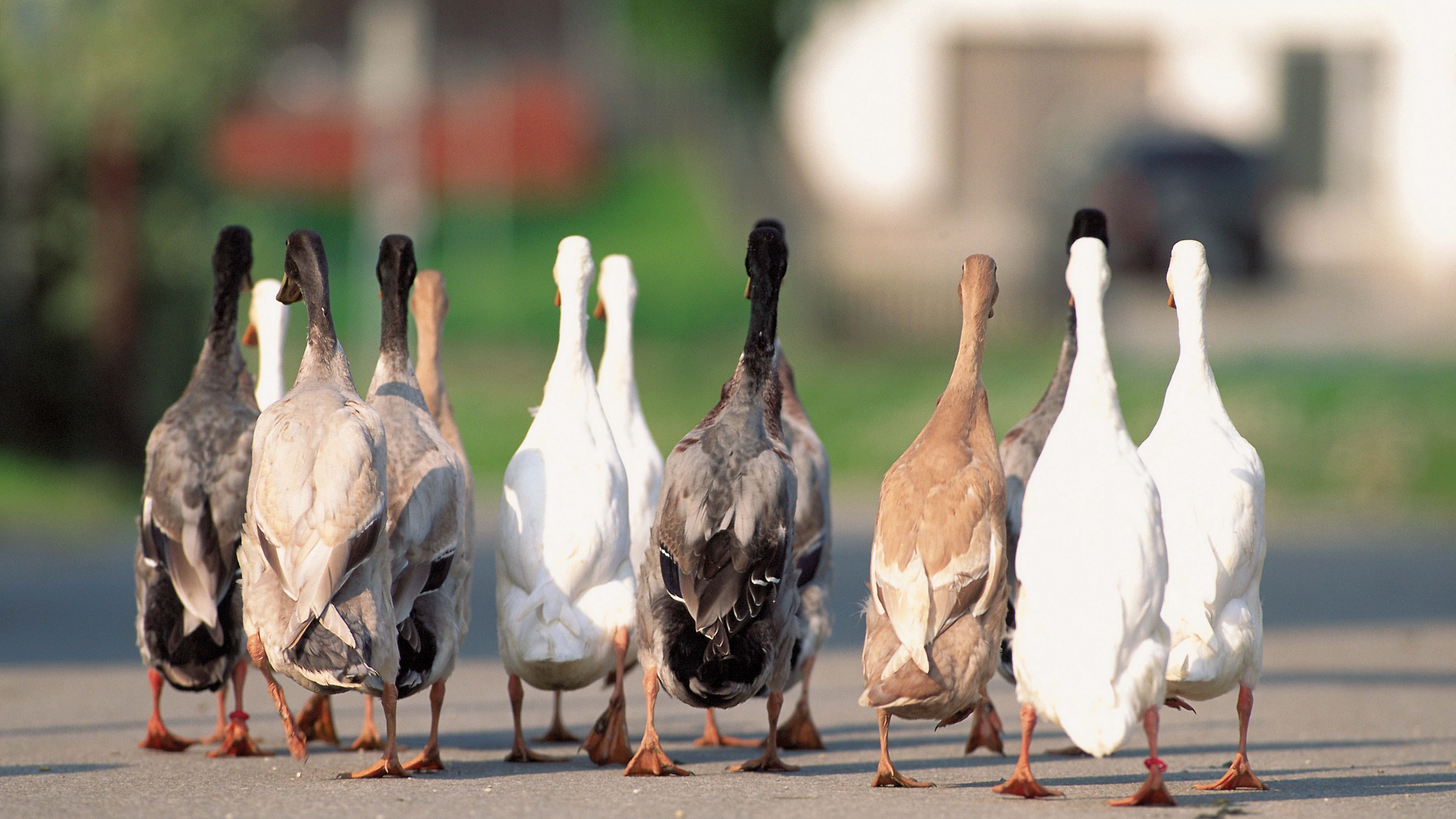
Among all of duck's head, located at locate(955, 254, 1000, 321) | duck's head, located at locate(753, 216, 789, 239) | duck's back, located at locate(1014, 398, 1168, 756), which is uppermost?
duck's head, located at locate(753, 216, 789, 239)

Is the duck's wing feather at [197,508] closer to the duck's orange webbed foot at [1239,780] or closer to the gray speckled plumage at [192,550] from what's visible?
the gray speckled plumage at [192,550]

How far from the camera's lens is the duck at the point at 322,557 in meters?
6.75

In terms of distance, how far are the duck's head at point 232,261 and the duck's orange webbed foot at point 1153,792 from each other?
5126 millimetres

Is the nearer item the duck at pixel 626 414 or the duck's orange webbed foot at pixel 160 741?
the duck's orange webbed foot at pixel 160 741

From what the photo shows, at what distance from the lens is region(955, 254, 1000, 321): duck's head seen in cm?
749

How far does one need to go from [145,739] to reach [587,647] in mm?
2319

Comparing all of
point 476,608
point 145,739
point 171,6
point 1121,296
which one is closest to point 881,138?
point 1121,296

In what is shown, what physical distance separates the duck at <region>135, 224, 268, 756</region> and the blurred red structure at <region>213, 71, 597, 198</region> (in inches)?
1241

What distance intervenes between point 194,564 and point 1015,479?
12.8ft

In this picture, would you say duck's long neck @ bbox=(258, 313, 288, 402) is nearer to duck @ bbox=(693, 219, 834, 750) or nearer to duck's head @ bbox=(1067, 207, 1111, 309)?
duck @ bbox=(693, 219, 834, 750)

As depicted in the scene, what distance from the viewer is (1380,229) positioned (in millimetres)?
30781

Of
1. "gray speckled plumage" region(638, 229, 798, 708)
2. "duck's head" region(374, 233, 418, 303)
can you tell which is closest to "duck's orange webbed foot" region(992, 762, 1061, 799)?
"gray speckled plumage" region(638, 229, 798, 708)

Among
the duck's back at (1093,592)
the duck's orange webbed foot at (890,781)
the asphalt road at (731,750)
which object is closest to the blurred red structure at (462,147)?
the asphalt road at (731,750)

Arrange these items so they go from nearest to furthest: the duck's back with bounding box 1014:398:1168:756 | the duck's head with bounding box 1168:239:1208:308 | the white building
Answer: the duck's back with bounding box 1014:398:1168:756, the duck's head with bounding box 1168:239:1208:308, the white building
